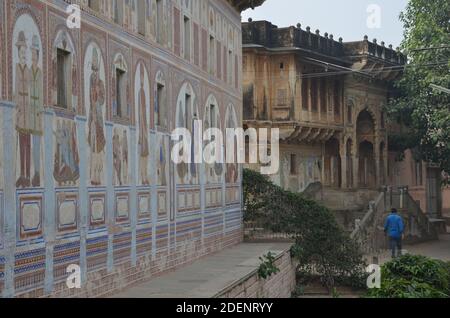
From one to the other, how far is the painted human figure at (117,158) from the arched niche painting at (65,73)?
189cm

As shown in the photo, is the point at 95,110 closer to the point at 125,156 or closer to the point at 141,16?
the point at 125,156


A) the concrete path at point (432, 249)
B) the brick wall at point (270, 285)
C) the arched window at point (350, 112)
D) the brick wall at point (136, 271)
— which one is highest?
the arched window at point (350, 112)

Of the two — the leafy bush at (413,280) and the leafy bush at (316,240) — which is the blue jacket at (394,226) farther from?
the leafy bush at (413,280)

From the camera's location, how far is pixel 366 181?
152 feet

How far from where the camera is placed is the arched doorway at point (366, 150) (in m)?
45.2

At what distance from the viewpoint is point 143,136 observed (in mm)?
16344

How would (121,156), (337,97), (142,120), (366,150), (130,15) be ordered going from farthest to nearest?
(366,150)
(337,97)
(142,120)
(130,15)
(121,156)

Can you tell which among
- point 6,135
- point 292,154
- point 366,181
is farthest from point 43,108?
point 366,181

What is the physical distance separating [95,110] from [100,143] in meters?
0.58

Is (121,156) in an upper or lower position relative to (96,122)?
lower

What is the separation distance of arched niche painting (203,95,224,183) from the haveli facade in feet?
0.55

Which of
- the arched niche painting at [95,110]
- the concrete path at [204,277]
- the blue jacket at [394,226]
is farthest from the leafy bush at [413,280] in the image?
the blue jacket at [394,226]

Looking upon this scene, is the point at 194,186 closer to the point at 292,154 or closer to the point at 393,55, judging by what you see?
the point at 292,154

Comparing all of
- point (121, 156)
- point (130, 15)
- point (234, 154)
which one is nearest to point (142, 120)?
point (121, 156)
